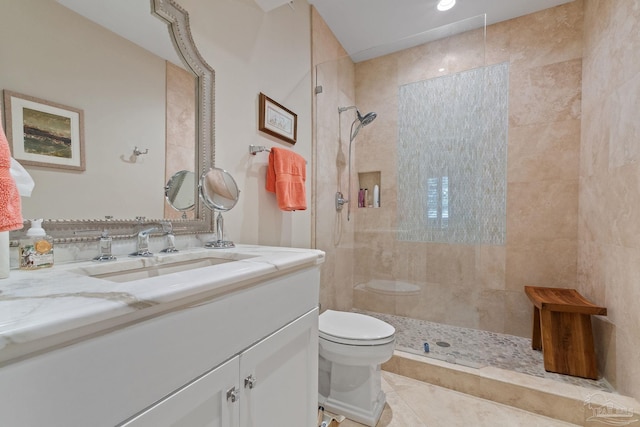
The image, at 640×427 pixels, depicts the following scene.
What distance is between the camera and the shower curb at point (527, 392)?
4.23 feet

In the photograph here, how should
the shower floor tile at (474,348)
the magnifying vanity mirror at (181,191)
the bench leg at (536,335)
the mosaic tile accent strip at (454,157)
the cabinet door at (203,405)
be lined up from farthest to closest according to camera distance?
the mosaic tile accent strip at (454,157) → the bench leg at (536,335) → the shower floor tile at (474,348) → the magnifying vanity mirror at (181,191) → the cabinet door at (203,405)

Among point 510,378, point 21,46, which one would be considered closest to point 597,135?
point 510,378

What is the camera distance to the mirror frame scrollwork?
30.3 inches

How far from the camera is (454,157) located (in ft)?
6.64

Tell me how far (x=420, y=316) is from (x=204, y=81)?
2.17 metres

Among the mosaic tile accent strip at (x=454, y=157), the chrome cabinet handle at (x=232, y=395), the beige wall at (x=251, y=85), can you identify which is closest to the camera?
the chrome cabinet handle at (x=232, y=395)

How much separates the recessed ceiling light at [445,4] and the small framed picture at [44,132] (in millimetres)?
2325

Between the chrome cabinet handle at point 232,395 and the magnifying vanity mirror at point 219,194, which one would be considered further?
the magnifying vanity mirror at point 219,194

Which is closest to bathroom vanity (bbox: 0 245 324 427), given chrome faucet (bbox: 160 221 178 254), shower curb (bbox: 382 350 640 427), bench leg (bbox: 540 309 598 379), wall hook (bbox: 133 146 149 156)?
chrome faucet (bbox: 160 221 178 254)

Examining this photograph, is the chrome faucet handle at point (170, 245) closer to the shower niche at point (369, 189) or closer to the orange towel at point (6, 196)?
the orange towel at point (6, 196)

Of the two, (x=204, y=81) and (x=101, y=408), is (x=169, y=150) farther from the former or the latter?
(x=101, y=408)

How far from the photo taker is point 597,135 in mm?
1748

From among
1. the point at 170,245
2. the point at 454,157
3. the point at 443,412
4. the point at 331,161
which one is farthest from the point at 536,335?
the point at 170,245

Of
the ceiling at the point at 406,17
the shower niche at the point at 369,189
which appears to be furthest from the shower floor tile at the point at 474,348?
the ceiling at the point at 406,17
